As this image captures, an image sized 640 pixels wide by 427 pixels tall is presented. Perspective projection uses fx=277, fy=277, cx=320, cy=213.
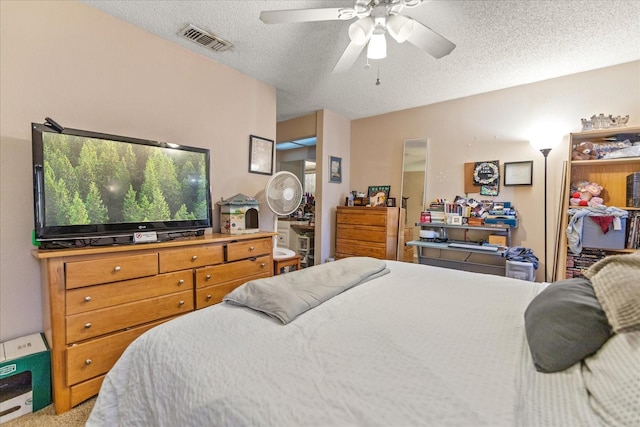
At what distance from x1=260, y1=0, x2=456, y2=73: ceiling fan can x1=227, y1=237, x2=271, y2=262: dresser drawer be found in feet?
5.16

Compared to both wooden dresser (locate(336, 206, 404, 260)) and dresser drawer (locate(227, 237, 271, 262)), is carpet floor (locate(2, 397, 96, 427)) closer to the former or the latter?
dresser drawer (locate(227, 237, 271, 262))

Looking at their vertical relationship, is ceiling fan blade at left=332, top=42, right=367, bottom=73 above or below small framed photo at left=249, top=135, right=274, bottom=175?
above

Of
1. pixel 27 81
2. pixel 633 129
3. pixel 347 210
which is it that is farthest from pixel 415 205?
pixel 27 81

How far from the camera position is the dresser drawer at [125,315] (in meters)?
1.50

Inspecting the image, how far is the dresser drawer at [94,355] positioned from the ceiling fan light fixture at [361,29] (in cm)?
226

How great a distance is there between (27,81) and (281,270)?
2262mm

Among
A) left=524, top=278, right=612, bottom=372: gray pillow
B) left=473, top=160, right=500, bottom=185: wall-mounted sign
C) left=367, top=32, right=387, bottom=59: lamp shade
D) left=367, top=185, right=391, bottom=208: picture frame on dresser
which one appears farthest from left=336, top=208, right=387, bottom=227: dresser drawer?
left=524, top=278, right=612, bottom=372: gray pillow

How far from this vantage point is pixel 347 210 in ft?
13.3

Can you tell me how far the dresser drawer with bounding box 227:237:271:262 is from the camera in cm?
223

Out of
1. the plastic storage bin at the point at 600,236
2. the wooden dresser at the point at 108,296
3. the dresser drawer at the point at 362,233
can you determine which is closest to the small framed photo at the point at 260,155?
the wooden dresser at the point at 108,296

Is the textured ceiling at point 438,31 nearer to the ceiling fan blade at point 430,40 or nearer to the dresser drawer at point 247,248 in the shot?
the ceiling fan blade at point 430,40

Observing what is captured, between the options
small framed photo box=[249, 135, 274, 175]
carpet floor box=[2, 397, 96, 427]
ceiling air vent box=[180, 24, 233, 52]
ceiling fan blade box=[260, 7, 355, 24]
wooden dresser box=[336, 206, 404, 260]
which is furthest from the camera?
wooden dresser box=[336, 206, 404, 260]

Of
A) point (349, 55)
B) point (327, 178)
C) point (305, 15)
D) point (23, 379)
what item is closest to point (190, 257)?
point (23, 379)

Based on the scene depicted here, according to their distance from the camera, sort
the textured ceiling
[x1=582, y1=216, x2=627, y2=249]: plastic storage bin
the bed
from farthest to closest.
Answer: [x1=582, y1=216, x2=627, y2=249]: plastic storage bin
the textured ceiling
the bed
